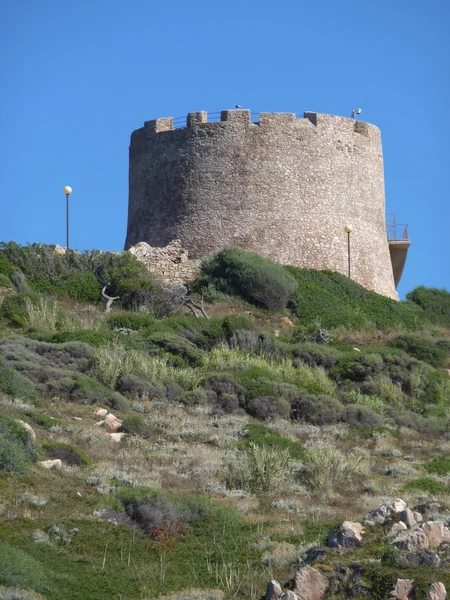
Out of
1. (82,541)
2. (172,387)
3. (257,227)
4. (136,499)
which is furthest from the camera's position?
(257,227)

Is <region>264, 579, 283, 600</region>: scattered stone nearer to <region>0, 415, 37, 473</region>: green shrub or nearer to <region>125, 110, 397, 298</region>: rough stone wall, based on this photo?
<region>0, 415, 37, 473</region>: green shrub

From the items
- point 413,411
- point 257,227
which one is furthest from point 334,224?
point 413,411

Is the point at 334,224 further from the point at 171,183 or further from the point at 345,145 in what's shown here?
the point at 171,183

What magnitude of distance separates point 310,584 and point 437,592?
1.11 m

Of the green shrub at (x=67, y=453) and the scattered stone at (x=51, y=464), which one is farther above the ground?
the green shrub at (x=67, y=453)

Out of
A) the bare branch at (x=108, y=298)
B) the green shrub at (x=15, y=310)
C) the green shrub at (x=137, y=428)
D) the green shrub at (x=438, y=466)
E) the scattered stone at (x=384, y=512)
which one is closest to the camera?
the scattered stone at (x=384, y=512)

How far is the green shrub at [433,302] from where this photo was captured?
38.1 meters

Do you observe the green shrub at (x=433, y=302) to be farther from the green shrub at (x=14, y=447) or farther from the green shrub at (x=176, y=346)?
the green shrub at (x=14, y=447)

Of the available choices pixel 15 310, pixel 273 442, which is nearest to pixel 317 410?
pixel 273 442

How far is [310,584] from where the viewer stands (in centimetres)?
1098

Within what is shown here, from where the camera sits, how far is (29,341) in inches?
949

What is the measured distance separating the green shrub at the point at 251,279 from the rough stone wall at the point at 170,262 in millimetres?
888

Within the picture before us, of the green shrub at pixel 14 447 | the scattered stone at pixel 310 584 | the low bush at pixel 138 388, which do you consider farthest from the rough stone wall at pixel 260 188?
the scattered stone at pixel 310 584

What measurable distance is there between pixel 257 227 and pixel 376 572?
24361 millimetres
